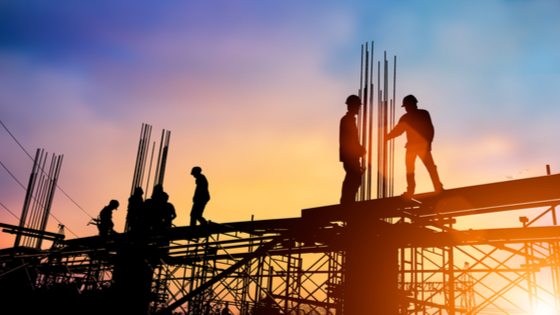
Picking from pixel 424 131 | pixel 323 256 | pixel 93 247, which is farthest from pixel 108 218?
pixel 424 131

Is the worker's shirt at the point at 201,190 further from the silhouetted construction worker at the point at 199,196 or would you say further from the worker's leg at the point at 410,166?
the worker's leg at the point at 410,166

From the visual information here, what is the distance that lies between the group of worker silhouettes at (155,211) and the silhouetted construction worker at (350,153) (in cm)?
470

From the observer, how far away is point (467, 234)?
884 cm

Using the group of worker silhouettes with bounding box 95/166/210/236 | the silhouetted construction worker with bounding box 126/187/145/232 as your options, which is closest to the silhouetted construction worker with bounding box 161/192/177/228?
the group of worker silhouettes with bounding box 95/166/210/236

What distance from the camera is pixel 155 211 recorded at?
38.9ft

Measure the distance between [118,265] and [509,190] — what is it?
462 inches

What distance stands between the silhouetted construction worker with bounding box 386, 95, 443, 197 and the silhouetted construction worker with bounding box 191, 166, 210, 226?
5863 millimetres

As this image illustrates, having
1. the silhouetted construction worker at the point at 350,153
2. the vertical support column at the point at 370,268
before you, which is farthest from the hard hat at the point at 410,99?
the vertical support column at the point at 370,268

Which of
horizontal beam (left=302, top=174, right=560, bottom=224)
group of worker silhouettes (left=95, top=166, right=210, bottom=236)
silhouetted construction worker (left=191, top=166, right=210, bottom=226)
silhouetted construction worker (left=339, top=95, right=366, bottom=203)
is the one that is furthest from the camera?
group of worker silhouettes (left=95, top=166, right=210, bottom=236)

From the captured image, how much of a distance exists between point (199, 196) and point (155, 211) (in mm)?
1749

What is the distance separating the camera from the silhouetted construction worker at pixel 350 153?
7.09m

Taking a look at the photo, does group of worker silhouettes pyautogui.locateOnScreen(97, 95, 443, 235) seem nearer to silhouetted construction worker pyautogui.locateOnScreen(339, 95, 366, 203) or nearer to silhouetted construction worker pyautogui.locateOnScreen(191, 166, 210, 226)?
silhouetted construction worker pyautogui.locateOnScreen(339, 95, 366, 203)

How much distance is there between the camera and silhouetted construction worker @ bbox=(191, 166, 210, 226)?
10859 mm

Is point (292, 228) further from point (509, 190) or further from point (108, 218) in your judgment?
point (108, 218)
